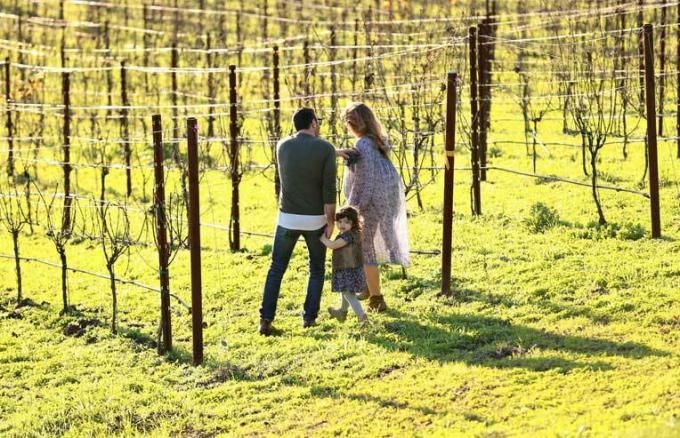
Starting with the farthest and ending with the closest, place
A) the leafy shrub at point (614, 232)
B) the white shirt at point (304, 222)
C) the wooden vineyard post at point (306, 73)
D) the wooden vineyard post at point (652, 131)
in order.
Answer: the wooden vineyard post at point (306, 73), the leafy shrub at point (614, 232), the wooden vineyard post at point (652, 131), the white shirt at point (304, 222)

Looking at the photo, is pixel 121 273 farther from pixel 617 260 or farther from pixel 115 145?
pixel 115 145

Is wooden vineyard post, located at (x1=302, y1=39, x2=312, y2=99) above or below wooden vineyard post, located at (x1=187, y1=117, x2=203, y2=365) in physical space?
above

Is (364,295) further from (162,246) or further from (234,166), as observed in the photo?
(234,166)

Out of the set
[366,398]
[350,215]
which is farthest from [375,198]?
[366,398]

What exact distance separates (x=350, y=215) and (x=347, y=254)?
0.99 ft

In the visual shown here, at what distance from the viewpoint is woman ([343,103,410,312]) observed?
932 cm

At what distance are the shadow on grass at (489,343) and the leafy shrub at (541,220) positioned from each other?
2717 millimetres

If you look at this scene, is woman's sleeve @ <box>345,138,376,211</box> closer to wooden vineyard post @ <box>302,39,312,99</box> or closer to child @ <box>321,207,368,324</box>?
child @ <box>321,207,368,324</box>

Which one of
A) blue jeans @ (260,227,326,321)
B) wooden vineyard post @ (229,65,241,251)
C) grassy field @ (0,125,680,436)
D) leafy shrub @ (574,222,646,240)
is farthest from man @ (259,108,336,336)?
wooden vineyard post @ (229,65,241,251)

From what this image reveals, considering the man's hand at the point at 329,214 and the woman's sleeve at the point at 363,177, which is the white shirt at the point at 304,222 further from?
the woman's sleeve at the point at 363,177

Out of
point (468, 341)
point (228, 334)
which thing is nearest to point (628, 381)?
point (468, 341)

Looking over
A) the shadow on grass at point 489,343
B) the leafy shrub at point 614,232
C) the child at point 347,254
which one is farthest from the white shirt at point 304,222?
the leafy shrub at point 614,232

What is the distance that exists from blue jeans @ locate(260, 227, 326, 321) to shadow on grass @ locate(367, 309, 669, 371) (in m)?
0.64

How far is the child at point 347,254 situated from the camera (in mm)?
9039
